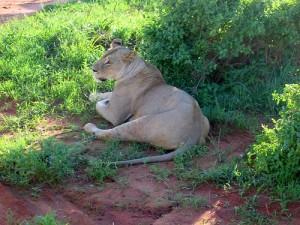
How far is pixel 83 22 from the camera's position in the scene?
8344 mm

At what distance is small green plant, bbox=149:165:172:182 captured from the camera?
5023mm

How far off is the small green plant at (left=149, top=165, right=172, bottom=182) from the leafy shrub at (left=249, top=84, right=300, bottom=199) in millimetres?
756

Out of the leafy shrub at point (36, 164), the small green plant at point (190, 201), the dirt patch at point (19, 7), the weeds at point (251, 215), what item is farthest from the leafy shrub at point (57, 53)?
the weeds at point (251, 215)

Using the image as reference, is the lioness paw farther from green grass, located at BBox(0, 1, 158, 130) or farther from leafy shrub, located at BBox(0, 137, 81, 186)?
leafy shrub, located at BBox(0, 137, 81, 186)

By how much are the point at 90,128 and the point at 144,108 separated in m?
0.57

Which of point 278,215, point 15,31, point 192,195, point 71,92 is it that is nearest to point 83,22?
point 15,31

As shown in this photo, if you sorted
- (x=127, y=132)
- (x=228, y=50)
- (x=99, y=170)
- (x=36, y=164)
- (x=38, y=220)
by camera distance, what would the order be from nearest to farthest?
(x=38, y=220)
(x=36, y=164)
(x=99, y=170)
(x=127, y=132)
(x=228, y=50)

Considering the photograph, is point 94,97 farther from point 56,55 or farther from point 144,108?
point 56,55

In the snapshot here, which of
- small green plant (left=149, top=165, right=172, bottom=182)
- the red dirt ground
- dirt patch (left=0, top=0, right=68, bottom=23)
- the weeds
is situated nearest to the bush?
small green plant (left=149, top=165, right=172, bottom=182)

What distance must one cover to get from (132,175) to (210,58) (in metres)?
2.11

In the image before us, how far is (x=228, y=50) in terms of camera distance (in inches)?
252

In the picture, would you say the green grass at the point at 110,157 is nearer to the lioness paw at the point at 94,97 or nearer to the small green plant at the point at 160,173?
the small green plant at the point at 160,173

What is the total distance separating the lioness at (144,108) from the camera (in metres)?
5.48

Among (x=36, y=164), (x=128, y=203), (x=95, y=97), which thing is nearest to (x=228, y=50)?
(x=95, y=97)
